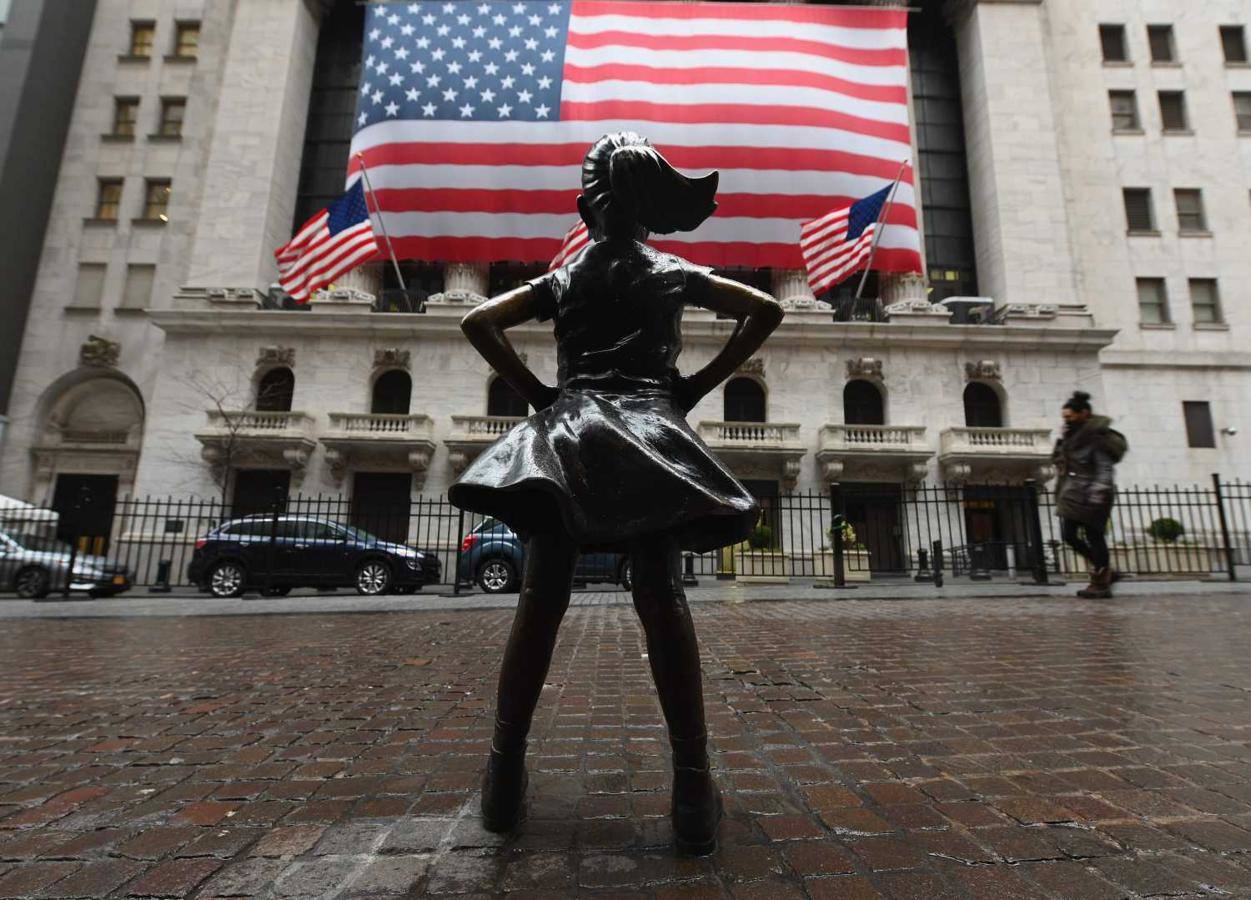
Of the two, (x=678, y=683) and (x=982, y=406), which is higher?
(x=982, y=406)

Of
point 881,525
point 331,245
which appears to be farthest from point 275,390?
point 881,525

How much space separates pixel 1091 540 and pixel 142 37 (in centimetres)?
3914

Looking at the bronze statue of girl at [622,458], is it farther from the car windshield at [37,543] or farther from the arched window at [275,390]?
the arched window at [275,390]

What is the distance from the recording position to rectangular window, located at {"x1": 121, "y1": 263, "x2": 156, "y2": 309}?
81.6 feet

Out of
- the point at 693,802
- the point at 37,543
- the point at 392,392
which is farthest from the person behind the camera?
the point at 392,392

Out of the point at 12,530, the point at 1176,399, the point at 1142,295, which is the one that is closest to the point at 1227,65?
the point at 1142,295

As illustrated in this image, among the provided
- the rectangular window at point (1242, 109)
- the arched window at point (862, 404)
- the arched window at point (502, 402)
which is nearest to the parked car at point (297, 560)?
the arched window at point (502, 402)

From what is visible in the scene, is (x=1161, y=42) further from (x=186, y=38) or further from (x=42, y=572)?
(x=42, y=572)

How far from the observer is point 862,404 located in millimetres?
23578

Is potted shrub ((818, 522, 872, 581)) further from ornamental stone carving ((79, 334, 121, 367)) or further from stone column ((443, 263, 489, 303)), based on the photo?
ornamental stone carving ((79, 334, 121, 367))

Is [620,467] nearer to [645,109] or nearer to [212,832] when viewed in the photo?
[212,832]

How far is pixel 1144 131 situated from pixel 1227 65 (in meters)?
4.88

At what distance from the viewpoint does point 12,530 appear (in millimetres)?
13711

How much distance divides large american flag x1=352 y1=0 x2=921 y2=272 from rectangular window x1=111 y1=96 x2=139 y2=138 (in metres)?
14.0
